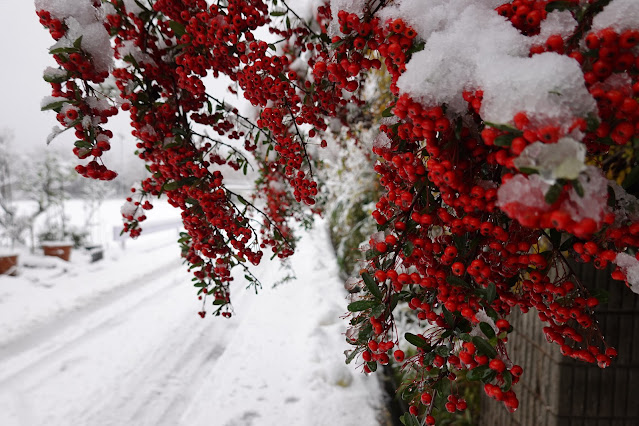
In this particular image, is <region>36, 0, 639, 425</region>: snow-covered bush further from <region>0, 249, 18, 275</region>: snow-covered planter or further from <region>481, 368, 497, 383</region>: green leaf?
<region>0, 249, 18, 275</region>: snow-covered planter

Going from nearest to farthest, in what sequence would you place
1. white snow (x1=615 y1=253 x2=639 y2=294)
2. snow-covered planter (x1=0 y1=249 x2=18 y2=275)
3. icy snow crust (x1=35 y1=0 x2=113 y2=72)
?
white snow (x1=615 y1=253 x2=639 y2=294)
icy snow crust (x1=35 y1=0 x2=113 y2=72)
snow-covered planter (x1=0 y1=249 x2=18 y2=275)

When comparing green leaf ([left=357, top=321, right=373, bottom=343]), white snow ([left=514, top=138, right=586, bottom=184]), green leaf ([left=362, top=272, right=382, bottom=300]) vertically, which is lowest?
green leaf ([left=357, top=321, right=373, bottom=343])

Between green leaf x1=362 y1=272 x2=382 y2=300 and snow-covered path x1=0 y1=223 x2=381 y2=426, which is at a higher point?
green leaf x1=362 y1=272 x2=382 y2=300

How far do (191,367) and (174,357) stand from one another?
35cm

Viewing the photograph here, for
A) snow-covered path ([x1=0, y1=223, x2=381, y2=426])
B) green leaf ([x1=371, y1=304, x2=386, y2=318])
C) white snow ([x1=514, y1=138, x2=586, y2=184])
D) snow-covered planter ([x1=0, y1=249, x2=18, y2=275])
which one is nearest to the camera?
white snow ([x1=514, y1=138, x2=586, y2=184])

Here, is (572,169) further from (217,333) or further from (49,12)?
(217,333)

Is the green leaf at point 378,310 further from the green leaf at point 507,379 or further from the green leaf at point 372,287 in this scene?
the green leaf at point 507,379

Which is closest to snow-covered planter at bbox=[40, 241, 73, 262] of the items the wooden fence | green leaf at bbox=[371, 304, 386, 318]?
the wooden fence

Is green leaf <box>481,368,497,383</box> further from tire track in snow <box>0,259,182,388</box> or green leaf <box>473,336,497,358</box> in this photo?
tire track in snow <box>0,259,182,388</box>

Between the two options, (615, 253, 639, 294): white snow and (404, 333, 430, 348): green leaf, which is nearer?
(615, 253, 639, 294): white snow

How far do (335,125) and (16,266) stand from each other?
8.07m

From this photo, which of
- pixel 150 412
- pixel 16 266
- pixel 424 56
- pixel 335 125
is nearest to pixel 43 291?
pixel 16 266

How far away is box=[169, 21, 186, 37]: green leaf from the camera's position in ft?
4.00

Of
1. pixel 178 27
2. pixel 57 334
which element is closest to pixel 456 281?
pixel 178 27
